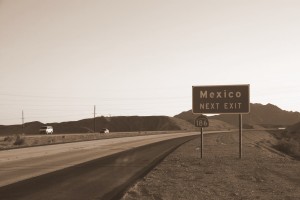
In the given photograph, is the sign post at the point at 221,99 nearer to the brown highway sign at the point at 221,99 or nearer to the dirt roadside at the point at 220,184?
the brown highway sign at the point at 221,99

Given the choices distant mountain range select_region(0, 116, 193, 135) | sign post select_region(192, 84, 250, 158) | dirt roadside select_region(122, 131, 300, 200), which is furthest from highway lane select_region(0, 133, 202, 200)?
distant mountain range select_region(0, 116, 193, 135)

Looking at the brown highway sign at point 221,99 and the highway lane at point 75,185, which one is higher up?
the brown highway sign at point 221,99

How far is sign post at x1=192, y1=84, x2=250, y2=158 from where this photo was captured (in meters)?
20.5

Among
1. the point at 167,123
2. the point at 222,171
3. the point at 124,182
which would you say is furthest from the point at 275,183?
the point at 167,123

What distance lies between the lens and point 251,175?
46.9 feet

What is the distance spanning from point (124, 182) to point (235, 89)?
32.2 feet

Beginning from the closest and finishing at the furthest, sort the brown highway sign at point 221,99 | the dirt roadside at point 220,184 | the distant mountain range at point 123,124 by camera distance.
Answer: the dirt roadside at point 220,184 → the brown highway sign at point 221,99 → the distant mountain range at point 123,124

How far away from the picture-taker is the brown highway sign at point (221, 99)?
20.5 m

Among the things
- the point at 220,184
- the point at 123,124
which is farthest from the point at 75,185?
the point at 123,124

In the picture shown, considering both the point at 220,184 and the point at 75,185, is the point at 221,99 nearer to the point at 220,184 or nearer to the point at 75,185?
the point at 220,184

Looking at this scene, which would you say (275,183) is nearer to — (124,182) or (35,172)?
(124,182)

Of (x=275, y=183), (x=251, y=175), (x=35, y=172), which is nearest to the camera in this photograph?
(x=275, y=183)

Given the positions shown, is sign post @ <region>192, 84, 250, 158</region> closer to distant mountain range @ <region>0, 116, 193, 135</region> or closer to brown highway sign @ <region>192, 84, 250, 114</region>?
brown highway sign @ <region>192, 84, 250, 114</region>

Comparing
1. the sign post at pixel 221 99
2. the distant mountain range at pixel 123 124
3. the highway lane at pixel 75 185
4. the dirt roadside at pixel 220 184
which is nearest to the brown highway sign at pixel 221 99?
the sign post at pixel 221 99
